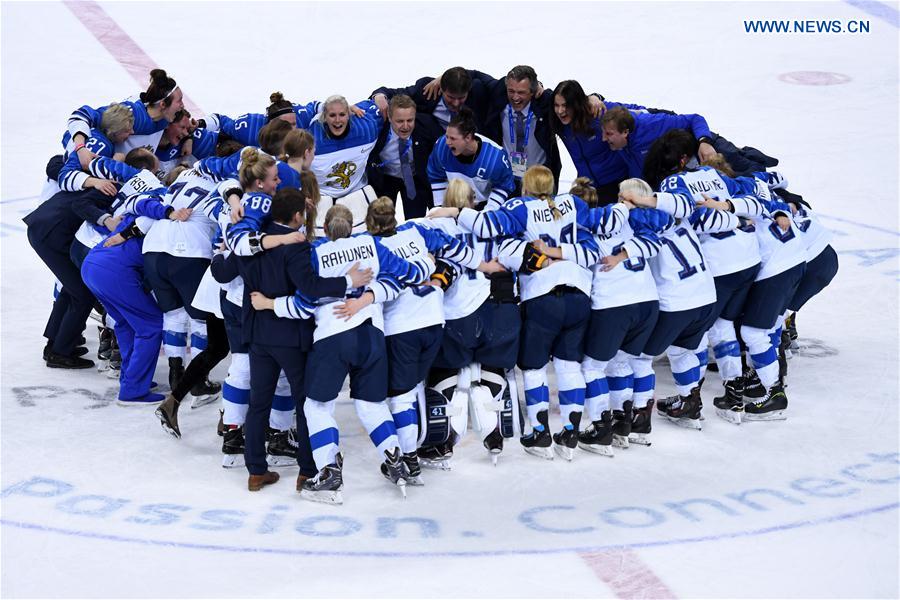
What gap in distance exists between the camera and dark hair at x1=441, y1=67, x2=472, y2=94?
7203 millimetres

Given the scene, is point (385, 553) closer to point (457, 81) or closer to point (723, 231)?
point (723, 231)

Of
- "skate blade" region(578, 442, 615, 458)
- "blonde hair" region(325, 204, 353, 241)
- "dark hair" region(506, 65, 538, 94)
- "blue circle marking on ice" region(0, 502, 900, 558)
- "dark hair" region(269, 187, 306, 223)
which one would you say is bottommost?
"blue circle marking on ice" region(0, 502, 900, 558)

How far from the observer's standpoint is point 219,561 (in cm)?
501

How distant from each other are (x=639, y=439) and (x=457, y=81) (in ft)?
7.74

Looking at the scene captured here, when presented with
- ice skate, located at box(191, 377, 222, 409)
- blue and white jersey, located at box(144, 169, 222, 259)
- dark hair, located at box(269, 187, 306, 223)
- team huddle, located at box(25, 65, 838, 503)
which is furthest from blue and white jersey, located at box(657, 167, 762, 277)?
ice skate, located at box(191, 377, 222, 409)

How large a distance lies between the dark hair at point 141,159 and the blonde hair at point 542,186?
2.15m

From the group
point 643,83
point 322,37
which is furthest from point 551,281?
point 322,37

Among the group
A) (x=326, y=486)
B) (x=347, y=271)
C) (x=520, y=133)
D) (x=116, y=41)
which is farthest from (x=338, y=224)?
(x=116, y=41)

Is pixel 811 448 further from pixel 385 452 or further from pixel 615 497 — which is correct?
pixel 385 452

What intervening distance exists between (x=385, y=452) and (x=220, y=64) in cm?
829

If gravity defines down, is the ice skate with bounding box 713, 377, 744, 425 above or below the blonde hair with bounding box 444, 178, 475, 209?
below

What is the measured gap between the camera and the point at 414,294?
18.5ft

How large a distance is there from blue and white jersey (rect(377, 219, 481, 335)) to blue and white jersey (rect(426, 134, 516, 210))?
39.0 inches

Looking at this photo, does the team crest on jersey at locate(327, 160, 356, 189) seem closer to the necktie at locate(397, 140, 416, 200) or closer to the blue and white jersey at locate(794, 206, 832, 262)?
the necktie at locate(397, 140, 416, 200)
